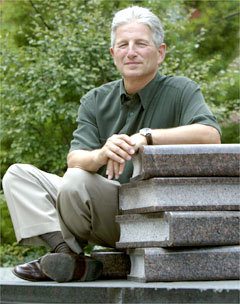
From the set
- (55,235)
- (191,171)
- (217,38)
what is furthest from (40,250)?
(191,171)

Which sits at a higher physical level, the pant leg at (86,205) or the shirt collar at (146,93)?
the shirt collar at (146,93)

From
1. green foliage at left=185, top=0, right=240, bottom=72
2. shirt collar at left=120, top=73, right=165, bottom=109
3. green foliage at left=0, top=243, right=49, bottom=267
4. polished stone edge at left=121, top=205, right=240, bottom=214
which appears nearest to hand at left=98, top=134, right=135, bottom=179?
polished stone edge at left=121, top=205, right=240, bottom=214

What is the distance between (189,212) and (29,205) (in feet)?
2.89

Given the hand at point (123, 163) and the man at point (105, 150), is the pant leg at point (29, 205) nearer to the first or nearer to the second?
the man at point (105, 150)

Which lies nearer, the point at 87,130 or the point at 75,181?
the point at 75,181

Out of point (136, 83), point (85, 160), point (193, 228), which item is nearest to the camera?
point (193, 228)

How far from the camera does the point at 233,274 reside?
2.48m

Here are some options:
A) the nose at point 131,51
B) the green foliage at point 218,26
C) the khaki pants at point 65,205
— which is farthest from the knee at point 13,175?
the green foliage at point 218,26

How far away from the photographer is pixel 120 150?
275 cm

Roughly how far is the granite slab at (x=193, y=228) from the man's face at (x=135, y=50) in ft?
3.10

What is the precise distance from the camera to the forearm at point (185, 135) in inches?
114

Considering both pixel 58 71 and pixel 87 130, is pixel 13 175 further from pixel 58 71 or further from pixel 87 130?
pixel 58 71

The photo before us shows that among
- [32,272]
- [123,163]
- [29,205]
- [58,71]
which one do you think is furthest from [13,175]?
[58,71]

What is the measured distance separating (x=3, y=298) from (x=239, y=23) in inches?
322
